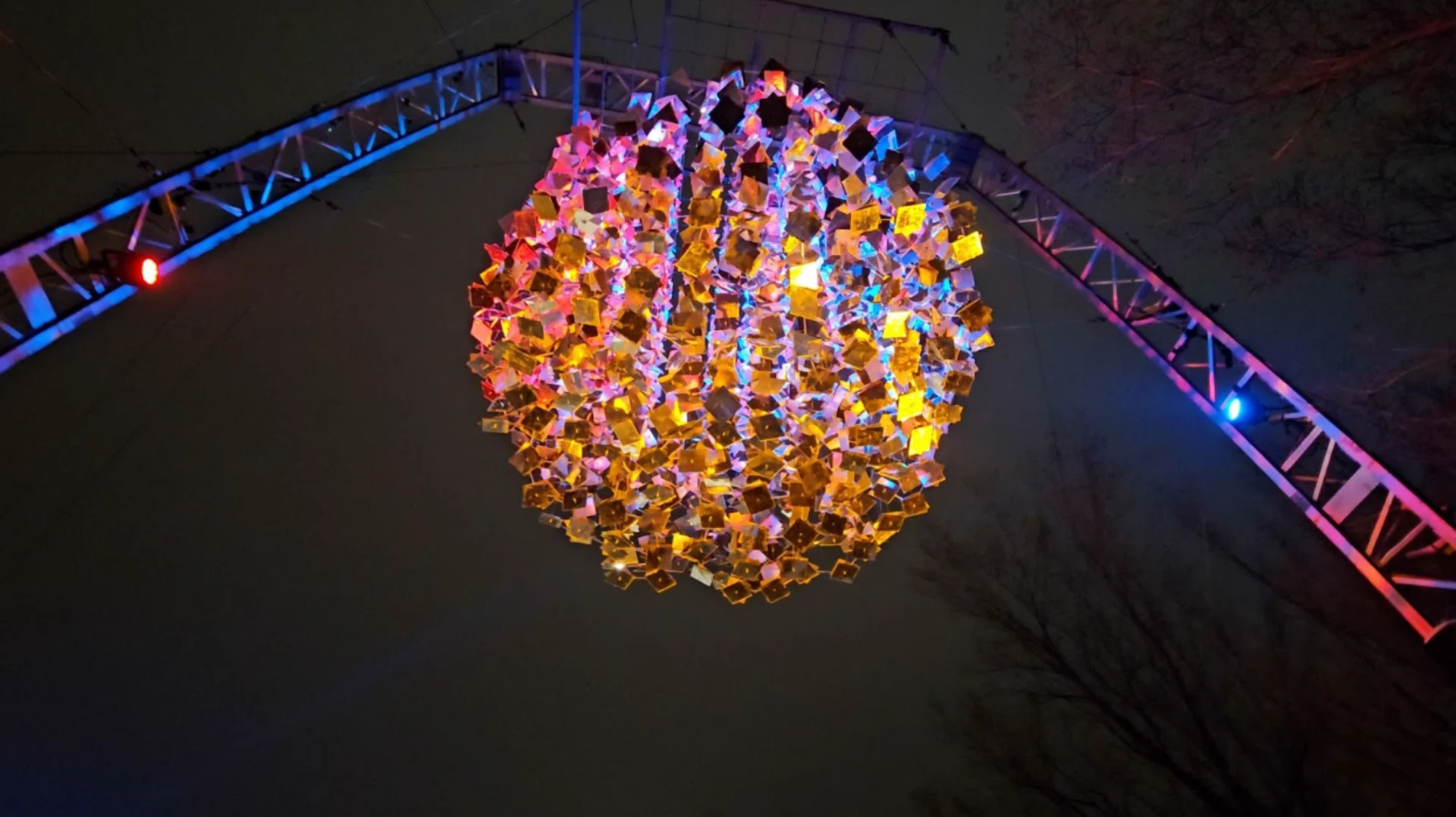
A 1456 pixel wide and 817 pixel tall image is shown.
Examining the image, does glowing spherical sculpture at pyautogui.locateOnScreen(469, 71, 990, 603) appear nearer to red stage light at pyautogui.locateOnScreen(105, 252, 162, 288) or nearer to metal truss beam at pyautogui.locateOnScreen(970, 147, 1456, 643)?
red stage light at pyautogui.locateOnScreen(105, 252, 162, 288)

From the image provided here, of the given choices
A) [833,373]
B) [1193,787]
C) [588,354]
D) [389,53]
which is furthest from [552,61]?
[1193,787]

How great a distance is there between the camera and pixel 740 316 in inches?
97.7

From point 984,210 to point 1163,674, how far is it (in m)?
3.27

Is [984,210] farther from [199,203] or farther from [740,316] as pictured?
[199,203]

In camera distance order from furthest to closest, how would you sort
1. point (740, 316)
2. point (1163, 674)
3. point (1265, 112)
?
1. point (1163, 674)
2. point (1265, 112)
3. point (740, 316)

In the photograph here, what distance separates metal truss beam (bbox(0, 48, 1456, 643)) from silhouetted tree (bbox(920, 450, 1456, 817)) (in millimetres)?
1364

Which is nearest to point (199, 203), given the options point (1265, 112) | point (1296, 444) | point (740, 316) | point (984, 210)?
point (740, 316)

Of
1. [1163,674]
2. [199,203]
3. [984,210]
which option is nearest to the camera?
[199,203]

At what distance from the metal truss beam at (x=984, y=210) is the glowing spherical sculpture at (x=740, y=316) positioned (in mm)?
485

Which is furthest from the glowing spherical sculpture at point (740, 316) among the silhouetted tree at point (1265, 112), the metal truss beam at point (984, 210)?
the silhouetted tree at point (1265, 112)

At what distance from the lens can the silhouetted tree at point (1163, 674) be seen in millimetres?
5539

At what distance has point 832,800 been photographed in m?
7.77

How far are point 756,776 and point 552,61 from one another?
19.2 ft

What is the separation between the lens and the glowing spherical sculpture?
95.8 inches
